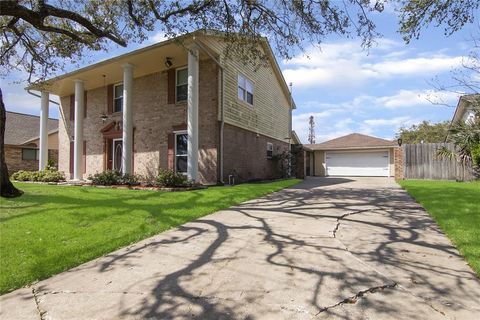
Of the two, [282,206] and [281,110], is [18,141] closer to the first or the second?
[281,110]

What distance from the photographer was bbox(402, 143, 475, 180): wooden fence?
1730 cm

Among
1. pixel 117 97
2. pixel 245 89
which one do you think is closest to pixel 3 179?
pixel 117 97

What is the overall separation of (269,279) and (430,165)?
17.2 m

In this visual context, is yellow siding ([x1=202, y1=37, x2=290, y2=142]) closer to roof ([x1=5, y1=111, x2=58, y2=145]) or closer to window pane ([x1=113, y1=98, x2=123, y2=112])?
window pane ([x1=113, y1=98, x2=123, y2=112])

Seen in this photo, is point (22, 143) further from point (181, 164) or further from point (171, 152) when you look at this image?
point (181, 164)

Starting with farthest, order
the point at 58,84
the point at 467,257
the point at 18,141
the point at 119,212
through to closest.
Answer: the point at 18,141
the point at 58,84
the point at 119,212
the point at 467,257

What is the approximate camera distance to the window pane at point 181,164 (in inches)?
561

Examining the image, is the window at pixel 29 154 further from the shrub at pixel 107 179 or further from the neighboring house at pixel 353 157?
the neighboring house at pixel 353 157

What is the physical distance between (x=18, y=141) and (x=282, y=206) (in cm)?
2596

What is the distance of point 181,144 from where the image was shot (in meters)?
14.4

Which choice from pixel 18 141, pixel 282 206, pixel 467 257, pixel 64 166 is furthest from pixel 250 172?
pixel 18 141

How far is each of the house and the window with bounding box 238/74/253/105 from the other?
0.05 metres

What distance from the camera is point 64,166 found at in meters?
19.7

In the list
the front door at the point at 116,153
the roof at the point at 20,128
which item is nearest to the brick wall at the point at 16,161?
the roof at the point at 20,128
